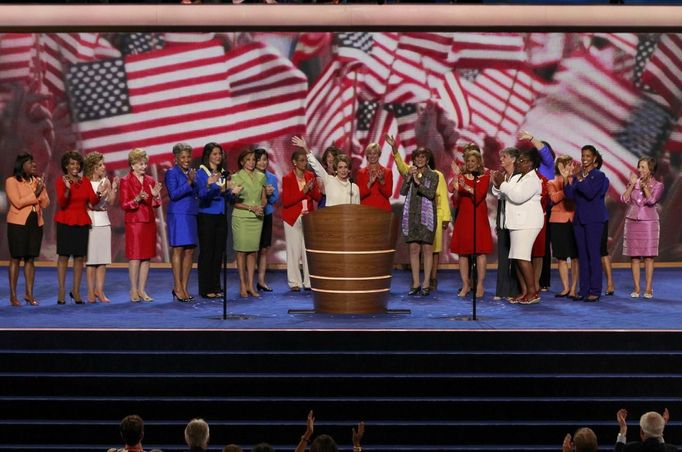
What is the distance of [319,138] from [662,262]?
4.86m

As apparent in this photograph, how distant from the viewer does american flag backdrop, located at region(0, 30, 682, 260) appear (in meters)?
17.0

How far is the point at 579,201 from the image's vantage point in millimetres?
13438

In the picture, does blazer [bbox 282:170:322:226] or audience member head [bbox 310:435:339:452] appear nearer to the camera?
audience member head [bbox 310:435:339:452]

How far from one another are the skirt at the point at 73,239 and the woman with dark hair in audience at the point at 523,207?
425 cm

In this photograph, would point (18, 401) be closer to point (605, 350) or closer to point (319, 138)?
point (605, 350)

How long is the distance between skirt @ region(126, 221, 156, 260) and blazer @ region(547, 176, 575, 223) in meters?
4.23

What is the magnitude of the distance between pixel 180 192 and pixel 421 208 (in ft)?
8.52

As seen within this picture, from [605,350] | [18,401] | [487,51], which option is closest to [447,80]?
[487,51]

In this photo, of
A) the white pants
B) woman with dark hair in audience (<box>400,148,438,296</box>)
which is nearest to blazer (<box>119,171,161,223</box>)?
the white pants

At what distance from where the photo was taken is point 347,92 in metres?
17.0

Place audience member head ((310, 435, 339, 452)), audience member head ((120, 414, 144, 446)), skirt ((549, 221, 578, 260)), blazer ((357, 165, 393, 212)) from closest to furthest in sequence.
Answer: audience member head ((310, 435, 339, 452))
audience member head ((120, 414, 144, 446))
skirt ((549, 221, 578, 260))
blazer ((357, 165, 393, 212))

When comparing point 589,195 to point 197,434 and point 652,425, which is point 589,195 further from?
point 197,434

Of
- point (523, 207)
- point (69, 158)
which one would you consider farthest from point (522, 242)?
point (69, 158)

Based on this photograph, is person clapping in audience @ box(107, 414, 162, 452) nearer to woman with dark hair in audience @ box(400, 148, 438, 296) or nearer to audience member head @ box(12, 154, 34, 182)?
audience member head @ box(12, 154, 34, 182)
